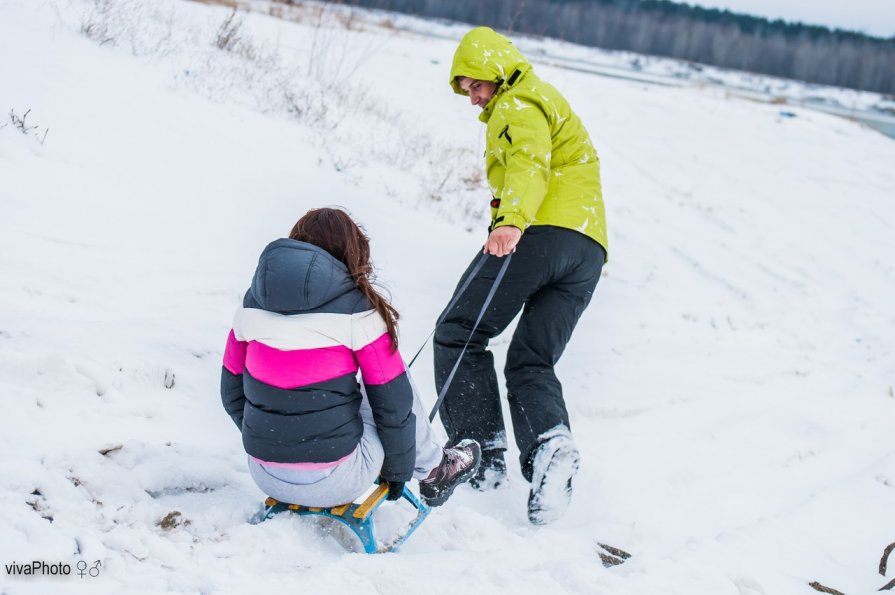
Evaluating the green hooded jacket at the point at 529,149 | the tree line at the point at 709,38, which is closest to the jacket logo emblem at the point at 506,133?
the green hooded jacket at the point at 529,149

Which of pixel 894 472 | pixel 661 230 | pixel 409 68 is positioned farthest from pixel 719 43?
pixel 894 472

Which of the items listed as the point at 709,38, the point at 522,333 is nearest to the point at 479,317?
the point at 522,333

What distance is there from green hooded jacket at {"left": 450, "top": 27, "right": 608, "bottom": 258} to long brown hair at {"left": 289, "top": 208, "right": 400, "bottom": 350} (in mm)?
688

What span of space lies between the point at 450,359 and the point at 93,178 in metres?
2.66

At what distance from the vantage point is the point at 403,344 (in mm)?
4109

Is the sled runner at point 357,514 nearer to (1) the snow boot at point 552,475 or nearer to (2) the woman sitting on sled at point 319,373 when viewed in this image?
(2) the woman sitting on sled at point 319,373

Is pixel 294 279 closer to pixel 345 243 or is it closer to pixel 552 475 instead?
pixel 345 243

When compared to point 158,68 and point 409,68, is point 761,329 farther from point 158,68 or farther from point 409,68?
point 409,68

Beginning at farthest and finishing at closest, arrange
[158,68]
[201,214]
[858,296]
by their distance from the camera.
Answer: [858,296]
[158,68]
[201,214]

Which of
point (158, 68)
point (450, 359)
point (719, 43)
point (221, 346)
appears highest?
point (719, 43)

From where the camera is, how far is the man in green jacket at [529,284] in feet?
9.04

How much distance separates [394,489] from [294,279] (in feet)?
3.02

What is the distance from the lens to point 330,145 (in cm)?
634

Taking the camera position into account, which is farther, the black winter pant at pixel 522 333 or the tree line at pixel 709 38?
the tree line at pixel 709 38
